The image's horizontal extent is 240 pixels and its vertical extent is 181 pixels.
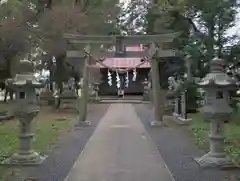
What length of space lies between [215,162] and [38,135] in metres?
6.97

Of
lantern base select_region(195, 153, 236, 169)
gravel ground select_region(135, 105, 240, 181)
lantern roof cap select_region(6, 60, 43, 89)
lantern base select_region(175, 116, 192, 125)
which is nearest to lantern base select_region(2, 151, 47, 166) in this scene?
lantern roof cap select_region(6, 60, 43, 89)

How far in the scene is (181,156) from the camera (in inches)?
417

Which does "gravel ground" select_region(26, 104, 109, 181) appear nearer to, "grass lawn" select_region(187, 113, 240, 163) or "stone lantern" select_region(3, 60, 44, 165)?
"stone lantern" select_region(3, 60, 44, 165)

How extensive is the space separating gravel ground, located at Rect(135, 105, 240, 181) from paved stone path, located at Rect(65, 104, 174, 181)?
0.19 m

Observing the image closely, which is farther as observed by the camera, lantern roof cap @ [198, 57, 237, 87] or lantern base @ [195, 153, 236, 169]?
lantern roof cap @ [198, 57, 237, 87]

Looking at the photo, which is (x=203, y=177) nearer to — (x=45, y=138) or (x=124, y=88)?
(x=45, y=138)

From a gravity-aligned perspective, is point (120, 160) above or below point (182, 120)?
below

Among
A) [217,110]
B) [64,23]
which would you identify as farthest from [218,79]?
[64,23]

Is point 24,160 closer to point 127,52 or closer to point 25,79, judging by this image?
point 25,79

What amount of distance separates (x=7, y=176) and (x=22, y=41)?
13.4m

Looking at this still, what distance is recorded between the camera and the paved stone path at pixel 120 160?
8.44m

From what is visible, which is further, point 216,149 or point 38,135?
point 38,135

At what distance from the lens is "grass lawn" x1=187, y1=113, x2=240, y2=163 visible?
441 inches

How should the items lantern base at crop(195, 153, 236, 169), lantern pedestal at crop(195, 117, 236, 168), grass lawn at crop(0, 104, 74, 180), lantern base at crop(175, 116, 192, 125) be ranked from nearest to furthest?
lantern base at crop(195, 153, 236, 169) → lantern pedestal at crop(195, 117, 236, 168) → grass lawn at crop(0, 104, 74, 180) → lantern base at crop(175, 116, 192, 125)
